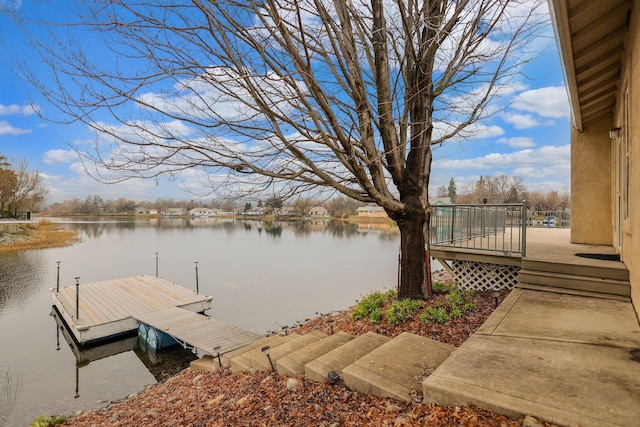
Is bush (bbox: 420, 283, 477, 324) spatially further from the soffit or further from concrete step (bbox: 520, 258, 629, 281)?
the soffit

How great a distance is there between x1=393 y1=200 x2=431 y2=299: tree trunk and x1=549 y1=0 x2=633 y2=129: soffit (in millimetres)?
2791

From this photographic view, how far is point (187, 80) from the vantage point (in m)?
3.93

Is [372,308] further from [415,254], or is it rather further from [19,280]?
[19,280]

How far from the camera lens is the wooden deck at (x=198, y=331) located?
20.4 ft

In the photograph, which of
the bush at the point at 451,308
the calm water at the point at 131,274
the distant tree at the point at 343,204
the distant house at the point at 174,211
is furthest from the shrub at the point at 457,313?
the distant house at the point at 174,211

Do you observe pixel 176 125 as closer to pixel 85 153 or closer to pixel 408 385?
pixel 85 153

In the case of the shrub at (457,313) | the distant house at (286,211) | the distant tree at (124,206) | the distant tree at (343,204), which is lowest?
the shrub at (457,313)

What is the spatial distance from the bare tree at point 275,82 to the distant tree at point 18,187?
39587 mm

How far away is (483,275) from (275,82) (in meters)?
4.89

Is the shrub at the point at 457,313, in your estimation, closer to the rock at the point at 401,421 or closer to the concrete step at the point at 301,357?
the concrete step at the point at 301,357

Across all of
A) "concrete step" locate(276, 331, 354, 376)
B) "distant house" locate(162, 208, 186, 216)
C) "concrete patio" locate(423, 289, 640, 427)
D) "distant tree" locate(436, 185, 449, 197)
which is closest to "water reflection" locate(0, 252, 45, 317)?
"concrete step" locate(276, 331, 354, 376)

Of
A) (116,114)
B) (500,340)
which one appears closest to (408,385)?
(500,340)

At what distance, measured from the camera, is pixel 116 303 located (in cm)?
937

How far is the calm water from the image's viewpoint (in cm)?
603
